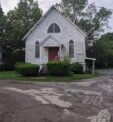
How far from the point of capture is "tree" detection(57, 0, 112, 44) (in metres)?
47.2

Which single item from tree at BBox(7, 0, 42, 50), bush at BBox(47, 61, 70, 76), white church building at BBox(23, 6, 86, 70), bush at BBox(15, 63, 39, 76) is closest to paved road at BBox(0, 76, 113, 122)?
Result: bush at BBox(47, 61, 70, 76)

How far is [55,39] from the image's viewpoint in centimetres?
3591

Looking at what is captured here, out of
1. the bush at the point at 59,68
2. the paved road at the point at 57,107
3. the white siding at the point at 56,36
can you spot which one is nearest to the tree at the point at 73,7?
the white siding at the point at 56,36

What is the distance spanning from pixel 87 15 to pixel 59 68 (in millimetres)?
20545

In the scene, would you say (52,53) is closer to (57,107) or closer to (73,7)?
(73,7)

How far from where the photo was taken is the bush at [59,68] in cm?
2912

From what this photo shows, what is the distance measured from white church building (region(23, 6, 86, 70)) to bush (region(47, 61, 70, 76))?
5900 mm

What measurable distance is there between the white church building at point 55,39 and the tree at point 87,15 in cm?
1078

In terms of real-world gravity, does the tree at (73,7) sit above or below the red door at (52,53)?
above

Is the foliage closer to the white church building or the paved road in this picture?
the white church building

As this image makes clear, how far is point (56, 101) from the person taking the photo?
Answer: 15617 mm

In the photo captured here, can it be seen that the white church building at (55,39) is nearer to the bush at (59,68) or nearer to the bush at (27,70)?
the bush at (59,68)

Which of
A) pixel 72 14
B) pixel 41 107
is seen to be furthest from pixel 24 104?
pixel 72 14

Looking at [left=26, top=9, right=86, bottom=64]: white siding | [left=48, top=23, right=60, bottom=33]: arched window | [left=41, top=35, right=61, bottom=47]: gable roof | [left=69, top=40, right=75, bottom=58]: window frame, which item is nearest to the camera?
[left=41, top=35, right=61, bottom=47]: gable roof
